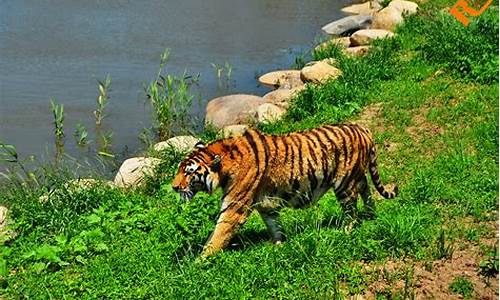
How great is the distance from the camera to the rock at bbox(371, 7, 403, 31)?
14.1m

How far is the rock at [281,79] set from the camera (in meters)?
12.1

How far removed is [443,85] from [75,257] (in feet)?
17.4

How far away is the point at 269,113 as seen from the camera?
32.5ft

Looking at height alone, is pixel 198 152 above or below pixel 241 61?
above

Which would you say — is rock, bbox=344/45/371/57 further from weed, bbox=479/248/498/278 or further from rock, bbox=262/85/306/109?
weed, bbox=479/248/498/278

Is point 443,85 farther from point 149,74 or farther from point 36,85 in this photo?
point 36,85

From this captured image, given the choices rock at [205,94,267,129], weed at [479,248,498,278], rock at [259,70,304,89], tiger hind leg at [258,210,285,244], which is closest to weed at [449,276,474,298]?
weed at [479,248,498,278]

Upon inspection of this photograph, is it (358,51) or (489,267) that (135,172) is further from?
(358,51)

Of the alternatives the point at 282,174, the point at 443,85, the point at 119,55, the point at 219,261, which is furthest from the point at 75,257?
the point at 119,55

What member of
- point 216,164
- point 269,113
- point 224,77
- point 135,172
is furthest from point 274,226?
point 224,77

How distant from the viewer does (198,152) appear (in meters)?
5.66

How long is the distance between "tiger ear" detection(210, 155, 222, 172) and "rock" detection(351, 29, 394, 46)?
793 centimetres

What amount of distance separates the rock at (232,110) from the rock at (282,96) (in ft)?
0.60

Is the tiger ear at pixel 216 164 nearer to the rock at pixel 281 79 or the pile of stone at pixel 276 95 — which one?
the pile of stone at pixel 276 95
